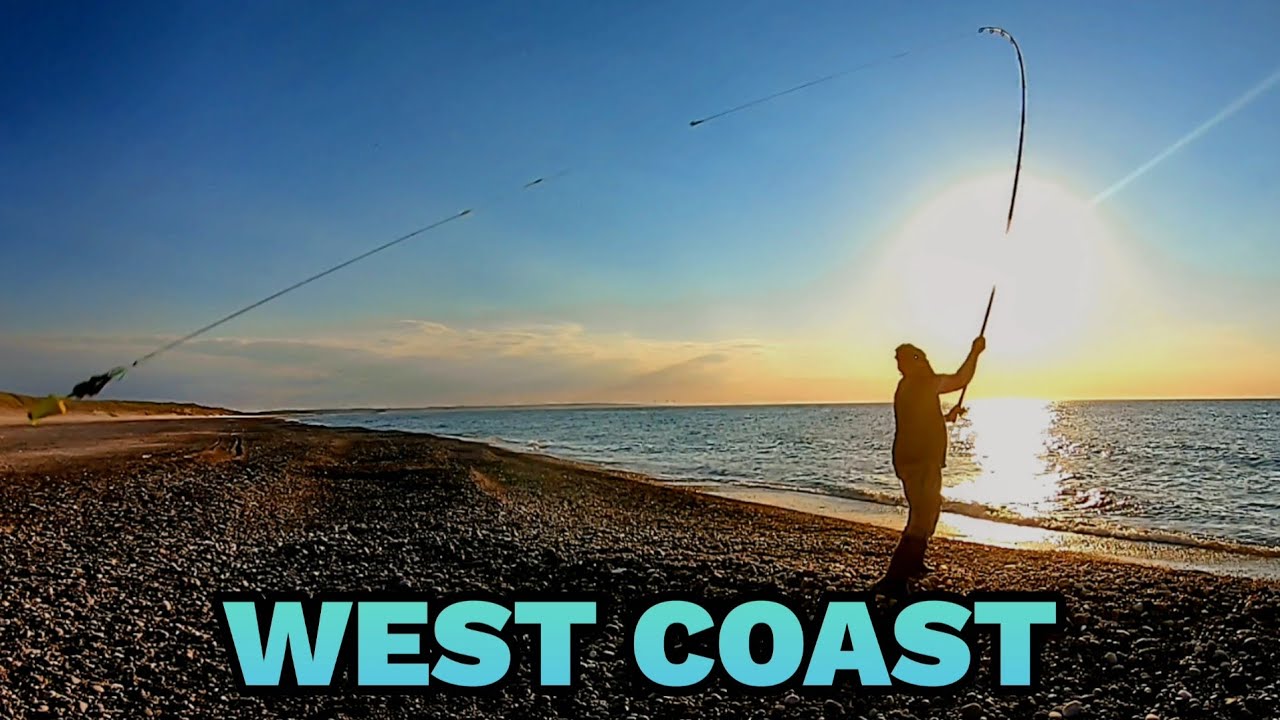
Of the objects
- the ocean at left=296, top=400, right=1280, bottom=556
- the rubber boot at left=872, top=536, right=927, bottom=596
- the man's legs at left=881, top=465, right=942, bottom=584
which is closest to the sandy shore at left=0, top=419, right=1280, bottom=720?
the rubber boot at left=872, top=536, right=927, bottom=596

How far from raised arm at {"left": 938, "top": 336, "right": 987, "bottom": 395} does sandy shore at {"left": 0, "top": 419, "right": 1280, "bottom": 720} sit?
2.29 metres

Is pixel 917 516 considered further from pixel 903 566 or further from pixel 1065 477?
pixel 1065 477

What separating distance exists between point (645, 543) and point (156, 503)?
353 inches

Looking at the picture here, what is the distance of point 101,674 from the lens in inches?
263

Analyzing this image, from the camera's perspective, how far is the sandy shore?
626 centimetres

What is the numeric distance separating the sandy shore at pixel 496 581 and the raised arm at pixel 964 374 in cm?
229

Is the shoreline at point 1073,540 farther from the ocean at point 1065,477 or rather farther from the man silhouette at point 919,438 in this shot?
the man silhouette at point 919,438

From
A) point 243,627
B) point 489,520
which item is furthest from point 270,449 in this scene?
point 243,627

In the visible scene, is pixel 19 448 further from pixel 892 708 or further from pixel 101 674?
pixel 892 708

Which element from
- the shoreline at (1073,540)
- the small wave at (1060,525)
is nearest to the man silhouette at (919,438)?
the shoreline at (1073,540)

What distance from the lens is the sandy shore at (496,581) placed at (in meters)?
6.26

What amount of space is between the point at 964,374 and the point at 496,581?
221 inches

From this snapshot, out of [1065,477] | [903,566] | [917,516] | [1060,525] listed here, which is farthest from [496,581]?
[1065,477]

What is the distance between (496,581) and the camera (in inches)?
391
